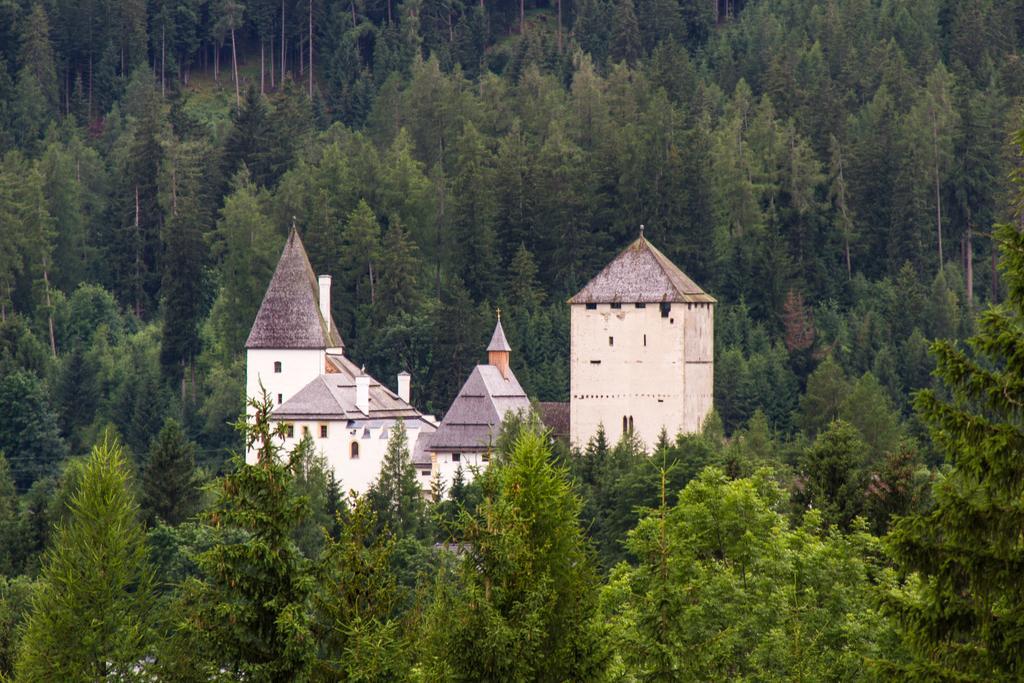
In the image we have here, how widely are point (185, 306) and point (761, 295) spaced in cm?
2331

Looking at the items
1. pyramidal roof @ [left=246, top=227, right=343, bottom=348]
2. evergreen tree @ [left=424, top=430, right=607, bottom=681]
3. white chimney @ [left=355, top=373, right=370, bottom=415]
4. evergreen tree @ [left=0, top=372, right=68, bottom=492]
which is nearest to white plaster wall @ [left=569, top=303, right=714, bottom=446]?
white chimney @ [left=355, top=373, right=370, bottom=415]

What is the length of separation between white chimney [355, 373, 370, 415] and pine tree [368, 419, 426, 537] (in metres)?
2.76

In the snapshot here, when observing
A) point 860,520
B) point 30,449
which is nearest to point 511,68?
point 30,449

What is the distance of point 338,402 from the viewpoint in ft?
253

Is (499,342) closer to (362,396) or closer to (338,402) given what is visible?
(362,396)

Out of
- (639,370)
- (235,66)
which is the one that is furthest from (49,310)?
(235,66)

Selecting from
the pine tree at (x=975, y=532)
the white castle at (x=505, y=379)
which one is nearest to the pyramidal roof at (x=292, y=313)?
the white castle at (x=505, y=379)

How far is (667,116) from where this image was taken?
3991 inches

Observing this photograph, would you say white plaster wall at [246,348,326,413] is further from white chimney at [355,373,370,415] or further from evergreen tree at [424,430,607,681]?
evergreen tree at [424,430,607,681]

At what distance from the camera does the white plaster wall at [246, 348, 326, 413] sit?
7988cm

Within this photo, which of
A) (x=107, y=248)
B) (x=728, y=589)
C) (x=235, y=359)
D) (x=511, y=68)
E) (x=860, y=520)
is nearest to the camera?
(x=728, y=589)

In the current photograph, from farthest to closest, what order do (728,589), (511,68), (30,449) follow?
(511,68), (30,449), (728,589)

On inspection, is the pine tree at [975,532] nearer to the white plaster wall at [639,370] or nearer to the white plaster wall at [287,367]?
the white plaster wall at [639,370]

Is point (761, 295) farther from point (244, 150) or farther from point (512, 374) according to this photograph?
point (244, 150)
